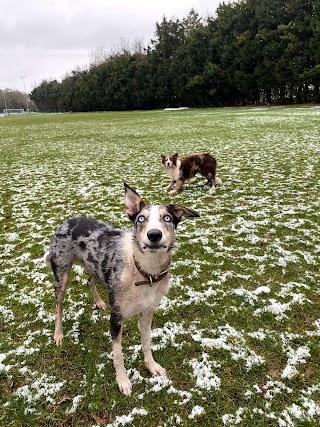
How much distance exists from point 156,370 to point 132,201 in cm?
199

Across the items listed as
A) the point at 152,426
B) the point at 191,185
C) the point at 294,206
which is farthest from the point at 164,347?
the point at 191,185

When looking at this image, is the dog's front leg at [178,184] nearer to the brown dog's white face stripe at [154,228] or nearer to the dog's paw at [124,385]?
the brown dog's white face stripe at [154,228]

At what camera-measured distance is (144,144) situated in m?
19.2

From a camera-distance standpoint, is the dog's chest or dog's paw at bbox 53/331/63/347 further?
dog's paw at bbox 53/331/63/347

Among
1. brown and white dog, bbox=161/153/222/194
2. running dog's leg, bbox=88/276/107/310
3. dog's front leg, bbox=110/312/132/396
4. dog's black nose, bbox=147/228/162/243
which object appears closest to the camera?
dog's black nose, bbox=147/228/162/243

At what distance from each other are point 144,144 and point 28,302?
51.3 feet

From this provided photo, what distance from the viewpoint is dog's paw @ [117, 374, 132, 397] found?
10.7 feet

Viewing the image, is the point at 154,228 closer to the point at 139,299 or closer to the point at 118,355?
the point at 139,299

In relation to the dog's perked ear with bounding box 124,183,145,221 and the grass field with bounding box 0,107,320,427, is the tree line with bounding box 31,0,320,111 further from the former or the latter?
the dog's perked ear with bounding box 124,183,145,221

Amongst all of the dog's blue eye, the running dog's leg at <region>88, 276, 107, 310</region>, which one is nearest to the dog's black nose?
the dog's blue eye

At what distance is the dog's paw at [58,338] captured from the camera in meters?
3.92

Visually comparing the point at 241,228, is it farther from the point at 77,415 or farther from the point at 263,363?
the point at 77,415

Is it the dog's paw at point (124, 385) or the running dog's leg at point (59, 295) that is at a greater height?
the running dog's leg at point (59, 295)

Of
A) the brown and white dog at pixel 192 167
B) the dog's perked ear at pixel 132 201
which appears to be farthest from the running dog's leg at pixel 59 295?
the brown and white dog at pixel 192 167
